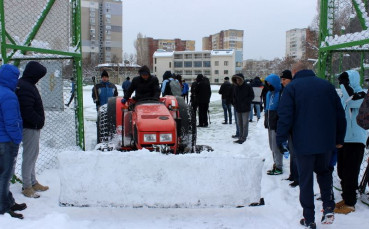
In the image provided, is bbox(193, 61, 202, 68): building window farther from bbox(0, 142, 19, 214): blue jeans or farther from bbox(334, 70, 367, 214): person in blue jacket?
bbox(0, 142, 19, 214): blue jeans

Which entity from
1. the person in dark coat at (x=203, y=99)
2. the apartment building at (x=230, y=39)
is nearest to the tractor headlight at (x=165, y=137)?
the person in dark coat at (x=203, y=99)

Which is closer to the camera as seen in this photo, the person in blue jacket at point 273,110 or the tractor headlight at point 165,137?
the tractor headlight at point 165,137

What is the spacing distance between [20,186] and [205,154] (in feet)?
9.40

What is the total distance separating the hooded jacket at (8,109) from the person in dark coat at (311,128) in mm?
2854

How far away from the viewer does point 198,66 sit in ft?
302

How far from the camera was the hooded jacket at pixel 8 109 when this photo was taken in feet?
12.4

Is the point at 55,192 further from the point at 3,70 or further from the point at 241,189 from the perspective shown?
the point at 241,189

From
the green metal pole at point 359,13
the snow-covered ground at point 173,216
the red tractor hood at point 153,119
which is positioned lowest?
the snow-covered ground at point 173,216

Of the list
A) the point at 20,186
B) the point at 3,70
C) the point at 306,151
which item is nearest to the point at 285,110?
the point at 306,151

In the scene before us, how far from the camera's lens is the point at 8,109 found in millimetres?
3783

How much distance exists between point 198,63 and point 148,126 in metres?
88.3

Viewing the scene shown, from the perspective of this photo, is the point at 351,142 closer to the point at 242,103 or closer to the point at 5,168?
the point at 5,168

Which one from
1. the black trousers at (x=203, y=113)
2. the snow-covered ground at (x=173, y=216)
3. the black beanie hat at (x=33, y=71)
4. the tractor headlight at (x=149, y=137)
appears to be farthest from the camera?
the black trousers at (x=203, y=113)

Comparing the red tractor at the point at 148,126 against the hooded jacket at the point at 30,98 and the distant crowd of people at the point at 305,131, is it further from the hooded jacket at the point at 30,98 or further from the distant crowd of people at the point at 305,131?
the distant crowd of people at the point at 305,131
